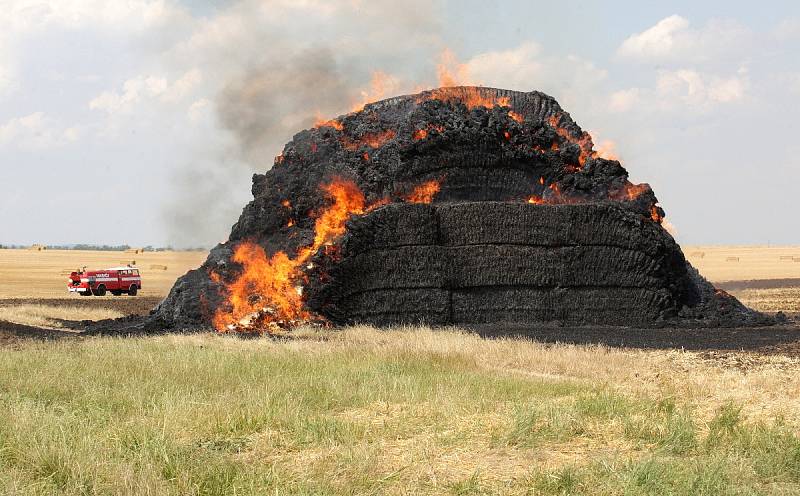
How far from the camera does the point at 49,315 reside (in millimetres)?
30234

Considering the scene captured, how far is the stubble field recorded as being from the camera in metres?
8.28

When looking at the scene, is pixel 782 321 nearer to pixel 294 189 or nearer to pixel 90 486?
pixel 294 189

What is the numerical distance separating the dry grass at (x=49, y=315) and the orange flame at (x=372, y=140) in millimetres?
10265

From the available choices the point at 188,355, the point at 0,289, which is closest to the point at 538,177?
the point at 188,355

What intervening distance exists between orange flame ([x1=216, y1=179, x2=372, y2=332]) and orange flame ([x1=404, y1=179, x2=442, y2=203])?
151 cm

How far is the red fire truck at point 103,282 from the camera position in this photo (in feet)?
152

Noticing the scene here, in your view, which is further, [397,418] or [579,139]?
[579,139]

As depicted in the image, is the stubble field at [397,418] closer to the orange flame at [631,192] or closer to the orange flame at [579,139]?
the orange flame at [631,192]

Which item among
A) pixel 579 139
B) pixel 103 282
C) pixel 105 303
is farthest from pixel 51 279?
pixel 579 139

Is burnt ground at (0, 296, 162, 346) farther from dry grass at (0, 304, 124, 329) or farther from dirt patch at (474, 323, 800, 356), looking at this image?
dirt patch at (474, 323, 800, 356)

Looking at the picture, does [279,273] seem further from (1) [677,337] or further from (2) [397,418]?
(2) [397,418]

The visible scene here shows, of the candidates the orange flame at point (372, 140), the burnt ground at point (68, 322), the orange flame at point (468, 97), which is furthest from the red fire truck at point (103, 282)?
the orange flame at point (468, 97)

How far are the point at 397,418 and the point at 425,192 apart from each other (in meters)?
16.0

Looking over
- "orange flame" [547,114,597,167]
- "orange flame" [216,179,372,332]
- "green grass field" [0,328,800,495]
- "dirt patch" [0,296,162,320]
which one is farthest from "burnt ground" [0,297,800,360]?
→ "dirt patch" [0,296,162,320]
